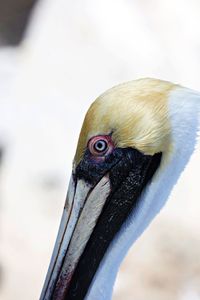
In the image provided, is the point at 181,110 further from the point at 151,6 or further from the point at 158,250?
the point at 151,6

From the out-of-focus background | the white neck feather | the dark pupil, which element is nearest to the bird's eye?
the dark pupil

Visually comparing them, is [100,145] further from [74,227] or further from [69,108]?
[69,108]

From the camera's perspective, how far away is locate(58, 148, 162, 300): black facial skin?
118 inches

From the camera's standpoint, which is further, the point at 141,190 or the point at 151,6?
the point at 151,6

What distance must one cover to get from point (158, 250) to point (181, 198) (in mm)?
402

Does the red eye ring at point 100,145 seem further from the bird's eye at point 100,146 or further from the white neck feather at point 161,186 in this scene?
the white neck feather at point 161,186

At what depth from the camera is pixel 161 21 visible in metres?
6.35

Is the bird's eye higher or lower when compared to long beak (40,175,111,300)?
higher

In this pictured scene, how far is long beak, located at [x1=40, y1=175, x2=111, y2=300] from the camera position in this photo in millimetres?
3006

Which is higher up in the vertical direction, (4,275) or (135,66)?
(135,66)

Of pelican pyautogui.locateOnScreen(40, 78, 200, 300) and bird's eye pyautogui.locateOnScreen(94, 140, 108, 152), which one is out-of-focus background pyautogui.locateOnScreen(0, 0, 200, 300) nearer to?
pelican pyautogui.locateOnScreen(40, 78, 200, 300)

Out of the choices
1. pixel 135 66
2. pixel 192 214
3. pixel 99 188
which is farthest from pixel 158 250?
pixel 99 188

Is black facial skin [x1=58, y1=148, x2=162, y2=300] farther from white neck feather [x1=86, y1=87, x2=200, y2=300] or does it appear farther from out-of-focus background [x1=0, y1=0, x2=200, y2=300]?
→ out-of-focus background [x1=0, y1=0, x2=200, y2=300]

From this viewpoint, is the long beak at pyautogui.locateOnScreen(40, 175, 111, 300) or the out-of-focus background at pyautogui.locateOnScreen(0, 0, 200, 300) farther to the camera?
the out-of-focus background at pyautogui.locateOnScreen(0, 0, 200, 300)
